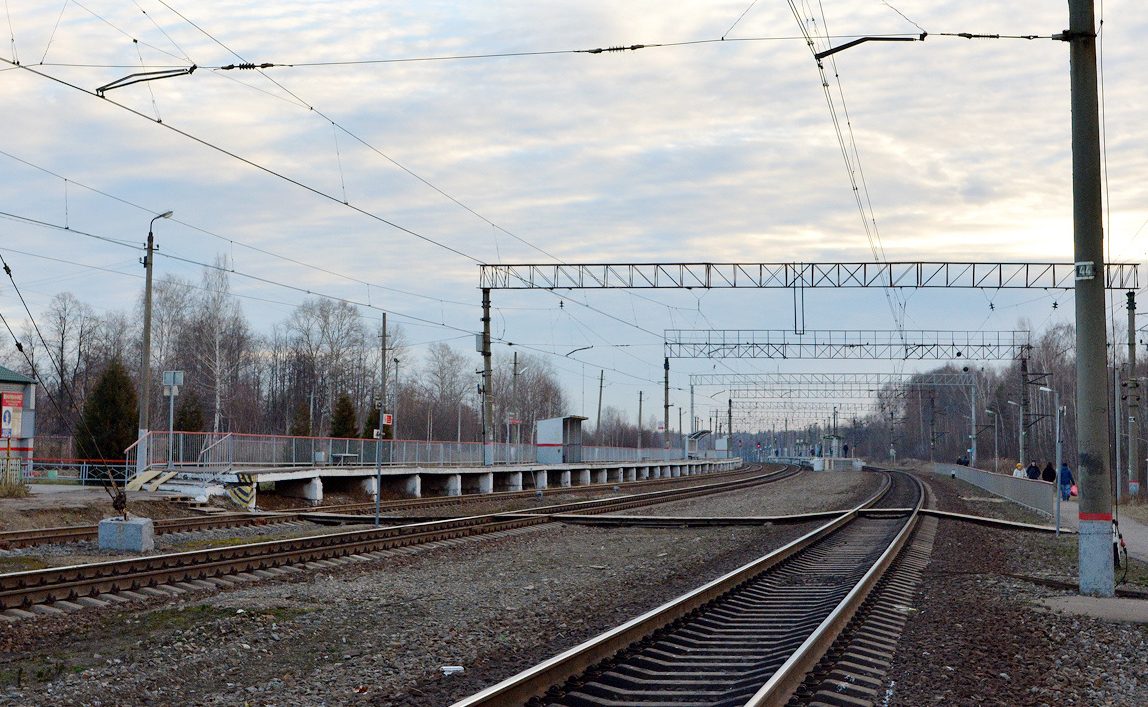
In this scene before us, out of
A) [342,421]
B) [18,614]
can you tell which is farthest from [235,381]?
[18,614]

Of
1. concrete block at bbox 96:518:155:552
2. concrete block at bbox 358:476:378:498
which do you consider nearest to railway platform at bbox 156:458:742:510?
concrete block at bbox 358:476:378:498

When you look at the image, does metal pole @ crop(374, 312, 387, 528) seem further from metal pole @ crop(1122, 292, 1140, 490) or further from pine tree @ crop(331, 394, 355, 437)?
metal pole @ crop(1122, 292, 1140, 490)

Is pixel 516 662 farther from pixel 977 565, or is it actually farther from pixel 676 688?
pixel 977 565


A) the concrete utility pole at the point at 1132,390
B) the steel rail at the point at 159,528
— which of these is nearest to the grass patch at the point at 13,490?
the steel rail at the point at 159,528

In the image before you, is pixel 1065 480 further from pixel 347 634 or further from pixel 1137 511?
pixel 347 634

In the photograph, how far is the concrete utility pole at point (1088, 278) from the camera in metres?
14.3

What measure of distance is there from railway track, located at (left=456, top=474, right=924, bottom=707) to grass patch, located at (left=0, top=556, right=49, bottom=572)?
10297 millimetres

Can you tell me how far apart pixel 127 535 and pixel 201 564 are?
388 centimetres

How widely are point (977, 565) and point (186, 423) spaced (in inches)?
1768

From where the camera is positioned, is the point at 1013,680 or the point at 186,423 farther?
the point at 186,423

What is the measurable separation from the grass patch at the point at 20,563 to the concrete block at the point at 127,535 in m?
1.45

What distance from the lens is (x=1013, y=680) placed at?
899cm

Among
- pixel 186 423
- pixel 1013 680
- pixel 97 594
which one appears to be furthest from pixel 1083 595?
pixel 186 423

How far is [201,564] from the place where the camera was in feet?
50.9
